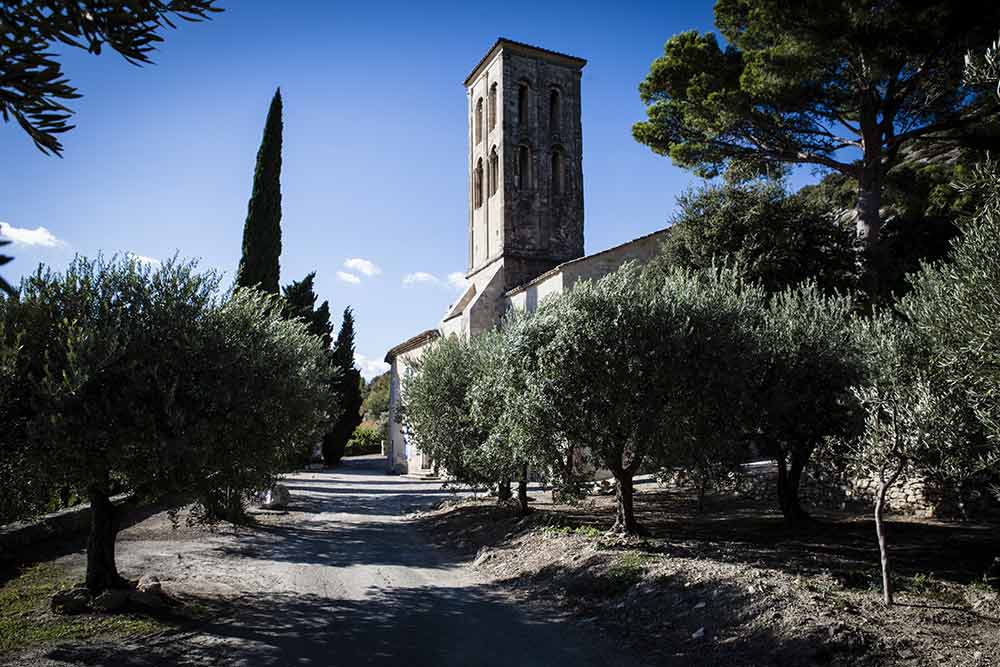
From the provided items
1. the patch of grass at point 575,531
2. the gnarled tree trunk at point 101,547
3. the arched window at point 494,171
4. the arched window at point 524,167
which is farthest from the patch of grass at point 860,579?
the arched window at point 494,171

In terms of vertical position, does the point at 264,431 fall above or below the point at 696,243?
below

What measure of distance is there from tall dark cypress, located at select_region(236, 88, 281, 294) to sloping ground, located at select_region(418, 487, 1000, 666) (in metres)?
A: 16.4

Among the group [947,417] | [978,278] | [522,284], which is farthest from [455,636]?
[522,284]

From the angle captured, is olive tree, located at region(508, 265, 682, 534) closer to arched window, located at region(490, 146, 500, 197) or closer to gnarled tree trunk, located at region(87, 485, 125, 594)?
gnarled tree trunk, located at region(87, 485, 125, 594)

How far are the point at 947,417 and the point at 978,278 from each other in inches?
71.3

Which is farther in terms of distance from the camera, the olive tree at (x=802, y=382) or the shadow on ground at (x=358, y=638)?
the olive tree at (x=802, y=382)

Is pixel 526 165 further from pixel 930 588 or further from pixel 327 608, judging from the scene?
pixel 930 588

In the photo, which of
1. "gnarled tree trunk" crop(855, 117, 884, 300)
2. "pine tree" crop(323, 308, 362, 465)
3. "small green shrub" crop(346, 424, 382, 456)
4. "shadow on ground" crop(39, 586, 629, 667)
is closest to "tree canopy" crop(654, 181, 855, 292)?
"gnarled tree trunk" crop(855, 117, 884, 300)

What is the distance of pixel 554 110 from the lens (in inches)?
1457

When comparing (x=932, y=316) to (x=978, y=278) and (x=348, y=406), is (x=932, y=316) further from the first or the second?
(x=348, y=406)

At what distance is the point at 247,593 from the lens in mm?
9508

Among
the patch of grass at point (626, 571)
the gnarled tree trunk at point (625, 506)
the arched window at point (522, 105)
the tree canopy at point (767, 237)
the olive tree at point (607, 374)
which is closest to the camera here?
the patch of grass at point (626, 571)

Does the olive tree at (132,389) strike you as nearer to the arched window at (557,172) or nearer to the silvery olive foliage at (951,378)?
the silvery olive foliage at (951,378)

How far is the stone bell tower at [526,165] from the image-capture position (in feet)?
113
